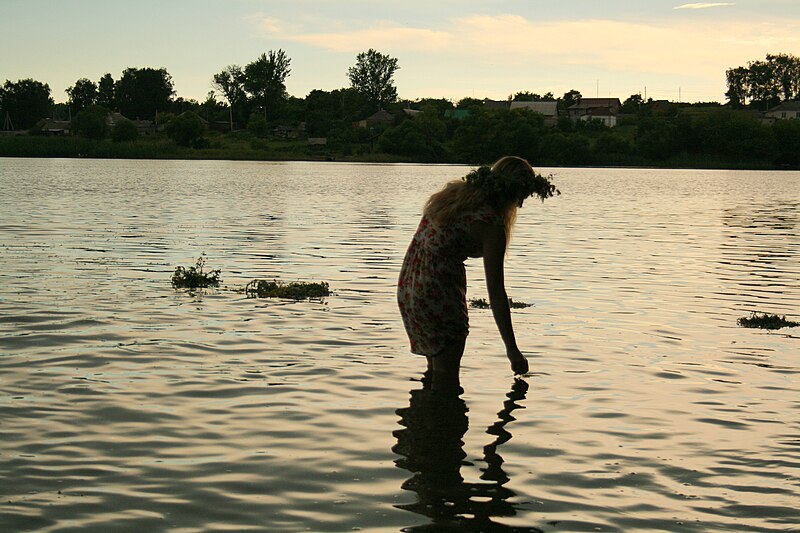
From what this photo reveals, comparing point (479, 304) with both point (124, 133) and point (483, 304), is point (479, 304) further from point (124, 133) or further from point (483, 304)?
point (124, 133)

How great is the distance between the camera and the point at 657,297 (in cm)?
1745

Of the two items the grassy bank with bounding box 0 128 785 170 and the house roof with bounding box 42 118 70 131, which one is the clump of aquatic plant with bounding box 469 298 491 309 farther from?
the house roof with bounding box 42 118 70 131

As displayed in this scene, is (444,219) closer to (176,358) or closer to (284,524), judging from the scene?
(284,524)

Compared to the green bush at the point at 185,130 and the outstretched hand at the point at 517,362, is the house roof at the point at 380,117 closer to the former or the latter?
the green bush at the point at 185,130

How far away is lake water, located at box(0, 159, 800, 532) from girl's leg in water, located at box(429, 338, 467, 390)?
311 millimetres

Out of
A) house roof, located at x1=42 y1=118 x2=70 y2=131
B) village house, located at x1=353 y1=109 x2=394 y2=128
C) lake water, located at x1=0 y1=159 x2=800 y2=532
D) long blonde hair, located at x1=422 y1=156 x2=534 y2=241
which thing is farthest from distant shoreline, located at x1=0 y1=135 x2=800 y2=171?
long blonde hair, located at x1=422 y1=156 x2=534 y2=241

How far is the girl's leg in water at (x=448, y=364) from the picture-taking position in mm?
8352

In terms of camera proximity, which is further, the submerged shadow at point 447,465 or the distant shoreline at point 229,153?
the distant shoreline at point 229,153

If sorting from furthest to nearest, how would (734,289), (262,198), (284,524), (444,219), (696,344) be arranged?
(262,198), (734,289), (696,344), (444,219), (284,524)

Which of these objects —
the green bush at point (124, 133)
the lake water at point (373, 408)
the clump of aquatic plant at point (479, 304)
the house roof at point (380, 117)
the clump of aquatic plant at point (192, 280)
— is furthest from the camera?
the house roof at point (380, 117)

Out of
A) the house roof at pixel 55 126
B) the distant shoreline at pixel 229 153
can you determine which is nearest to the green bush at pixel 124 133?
the distant shoreline at pixel 229 153

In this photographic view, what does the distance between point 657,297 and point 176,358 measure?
9933mm

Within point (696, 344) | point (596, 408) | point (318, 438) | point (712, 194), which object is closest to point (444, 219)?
point (318, 438)

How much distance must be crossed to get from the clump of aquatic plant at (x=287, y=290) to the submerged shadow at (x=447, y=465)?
21.3 ft
